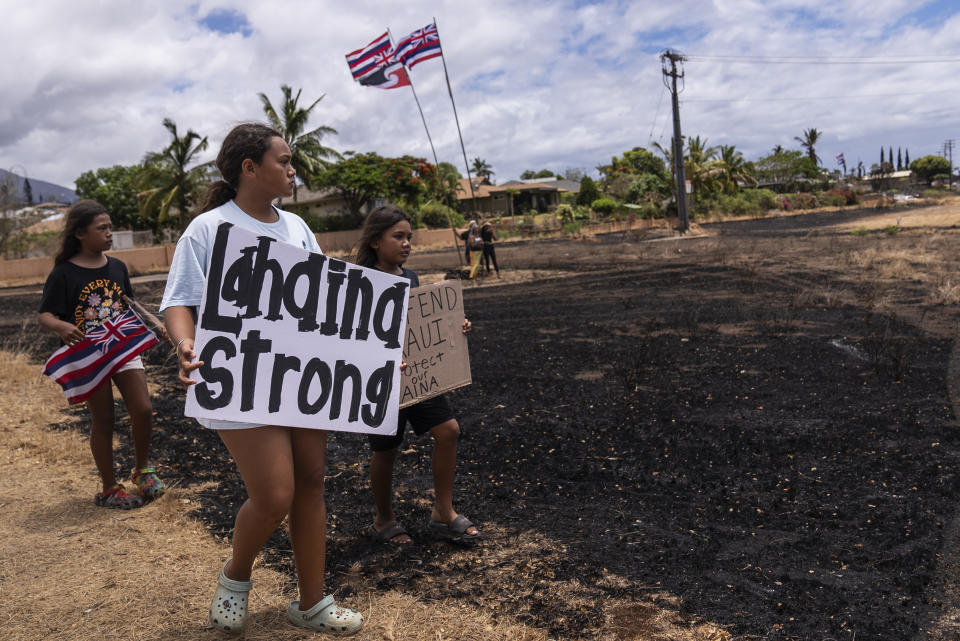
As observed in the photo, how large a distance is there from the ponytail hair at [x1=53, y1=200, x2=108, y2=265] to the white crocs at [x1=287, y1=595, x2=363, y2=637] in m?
2.56

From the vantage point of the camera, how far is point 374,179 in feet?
145

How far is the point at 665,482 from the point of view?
14.9ft

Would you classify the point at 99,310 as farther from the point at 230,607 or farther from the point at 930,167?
the point at 930,167

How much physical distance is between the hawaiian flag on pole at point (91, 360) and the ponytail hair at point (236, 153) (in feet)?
6.46

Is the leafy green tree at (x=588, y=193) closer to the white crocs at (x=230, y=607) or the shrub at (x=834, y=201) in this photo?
the shrub at (x=834, y=201)

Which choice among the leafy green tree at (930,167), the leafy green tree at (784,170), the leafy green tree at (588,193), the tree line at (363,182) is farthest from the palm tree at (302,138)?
the leafy green tree at (930,167)

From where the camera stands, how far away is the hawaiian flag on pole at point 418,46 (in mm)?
16766

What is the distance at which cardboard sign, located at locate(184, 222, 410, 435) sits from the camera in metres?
2.47

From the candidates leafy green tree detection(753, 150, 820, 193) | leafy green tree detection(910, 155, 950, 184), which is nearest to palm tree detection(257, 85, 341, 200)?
leafy green tree detection(753, 150, 820, 193)

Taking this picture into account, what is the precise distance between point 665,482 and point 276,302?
2842 millimetres

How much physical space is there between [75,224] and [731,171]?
66135 millimetres

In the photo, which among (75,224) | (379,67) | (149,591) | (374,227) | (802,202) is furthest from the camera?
(802,202)

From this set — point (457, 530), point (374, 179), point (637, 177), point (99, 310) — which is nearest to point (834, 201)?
point (637, 177)

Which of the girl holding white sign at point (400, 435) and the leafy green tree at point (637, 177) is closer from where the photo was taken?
the girl holding white sign at point (400, 435)
